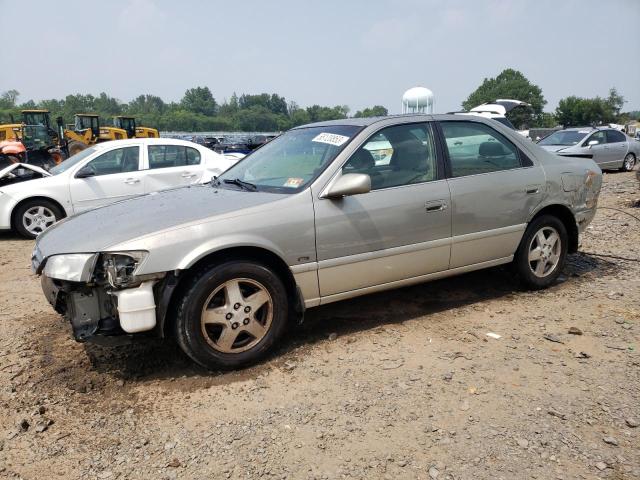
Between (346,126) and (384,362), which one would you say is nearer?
(384,362)

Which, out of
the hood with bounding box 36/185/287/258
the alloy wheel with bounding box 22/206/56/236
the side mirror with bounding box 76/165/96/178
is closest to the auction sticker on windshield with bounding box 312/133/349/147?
the hood with bounding box 36/185/287/258

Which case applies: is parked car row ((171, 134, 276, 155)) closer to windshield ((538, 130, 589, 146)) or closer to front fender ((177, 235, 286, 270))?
windshield ((538, 130, 589, 146))

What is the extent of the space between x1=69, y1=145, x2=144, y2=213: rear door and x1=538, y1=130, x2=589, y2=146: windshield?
511 inches

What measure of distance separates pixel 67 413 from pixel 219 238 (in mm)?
1342

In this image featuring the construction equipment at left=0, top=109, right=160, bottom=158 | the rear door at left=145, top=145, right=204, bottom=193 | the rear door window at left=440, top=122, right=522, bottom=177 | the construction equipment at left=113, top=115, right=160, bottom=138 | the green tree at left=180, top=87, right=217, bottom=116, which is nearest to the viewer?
the rear door window at left=440, top=122, right=522, bottom=177

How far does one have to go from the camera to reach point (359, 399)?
305cm

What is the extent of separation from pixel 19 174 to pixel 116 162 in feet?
5.15

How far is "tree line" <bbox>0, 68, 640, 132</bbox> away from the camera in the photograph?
8706cm

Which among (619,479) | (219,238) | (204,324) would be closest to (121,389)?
(204,324)

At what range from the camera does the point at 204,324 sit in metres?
3.29

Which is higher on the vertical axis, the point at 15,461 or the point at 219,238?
the point at 219,238

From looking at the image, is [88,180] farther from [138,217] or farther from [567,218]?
[567,218]

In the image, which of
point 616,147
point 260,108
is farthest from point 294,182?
point 260,108

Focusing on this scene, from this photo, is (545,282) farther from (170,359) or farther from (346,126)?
(170,359)
